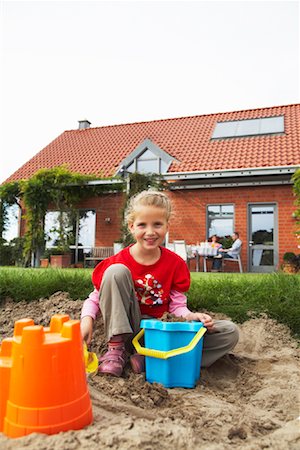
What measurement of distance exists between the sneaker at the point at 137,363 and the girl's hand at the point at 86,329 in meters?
0.26

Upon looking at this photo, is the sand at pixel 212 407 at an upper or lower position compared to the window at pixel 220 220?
lower

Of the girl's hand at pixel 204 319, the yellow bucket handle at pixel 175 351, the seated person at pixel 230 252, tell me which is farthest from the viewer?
the seated person at pixel 230 252

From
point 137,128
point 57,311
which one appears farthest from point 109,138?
point 57,311

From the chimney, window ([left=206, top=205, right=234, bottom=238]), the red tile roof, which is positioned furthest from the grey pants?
the chimney

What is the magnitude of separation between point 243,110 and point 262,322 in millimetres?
12754

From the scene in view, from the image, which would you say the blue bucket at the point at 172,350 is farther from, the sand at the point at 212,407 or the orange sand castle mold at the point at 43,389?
the orange sand castle mold at the point at 43,389

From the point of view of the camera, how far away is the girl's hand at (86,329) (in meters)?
1.96

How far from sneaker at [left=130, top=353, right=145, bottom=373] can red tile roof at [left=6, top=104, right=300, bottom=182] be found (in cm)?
961

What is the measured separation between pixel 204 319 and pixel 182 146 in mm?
11766

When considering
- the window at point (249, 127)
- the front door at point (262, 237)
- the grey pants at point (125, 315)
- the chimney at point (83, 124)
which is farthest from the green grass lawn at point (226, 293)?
the chimney at point (83, 124)

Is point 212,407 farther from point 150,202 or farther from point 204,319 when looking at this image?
point 150,202

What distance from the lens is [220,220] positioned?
11.7 metres

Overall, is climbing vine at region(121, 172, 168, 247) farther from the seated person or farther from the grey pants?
the grey pants

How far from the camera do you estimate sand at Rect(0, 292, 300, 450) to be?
1094 millimetres
